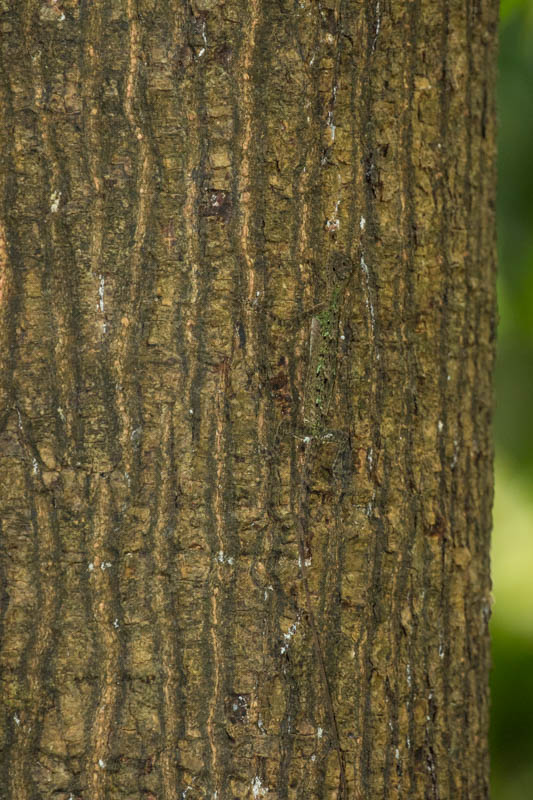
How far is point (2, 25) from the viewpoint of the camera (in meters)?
1.31

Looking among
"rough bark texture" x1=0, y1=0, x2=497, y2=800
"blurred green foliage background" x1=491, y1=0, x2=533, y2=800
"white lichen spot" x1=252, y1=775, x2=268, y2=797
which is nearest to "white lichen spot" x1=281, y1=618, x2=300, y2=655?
"rough bark texture" x1=0, y1=0, x2=497, y2=800

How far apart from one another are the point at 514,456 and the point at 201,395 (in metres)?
2.19

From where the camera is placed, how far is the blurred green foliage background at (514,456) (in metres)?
2.99

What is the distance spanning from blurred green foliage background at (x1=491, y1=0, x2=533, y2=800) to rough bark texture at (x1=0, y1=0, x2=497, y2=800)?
5.57 feet

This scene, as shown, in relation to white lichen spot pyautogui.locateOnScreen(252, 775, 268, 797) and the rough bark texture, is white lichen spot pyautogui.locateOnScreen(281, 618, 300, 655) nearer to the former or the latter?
the rough bark texture

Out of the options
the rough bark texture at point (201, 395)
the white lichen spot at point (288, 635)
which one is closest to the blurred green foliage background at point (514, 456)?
the rough bark texture at point (201, 395)

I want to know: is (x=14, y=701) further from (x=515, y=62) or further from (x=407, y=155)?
(x=515, y=62)

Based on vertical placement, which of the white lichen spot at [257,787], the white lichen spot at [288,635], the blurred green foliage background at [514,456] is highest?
the blurred green foliage background at [514,456]

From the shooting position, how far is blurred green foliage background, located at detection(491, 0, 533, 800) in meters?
2.99

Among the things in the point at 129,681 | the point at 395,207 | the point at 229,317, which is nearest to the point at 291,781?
the point at 129,681

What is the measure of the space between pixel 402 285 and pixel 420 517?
1.27 feet

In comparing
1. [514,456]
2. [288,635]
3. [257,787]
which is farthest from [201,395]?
[514,456]

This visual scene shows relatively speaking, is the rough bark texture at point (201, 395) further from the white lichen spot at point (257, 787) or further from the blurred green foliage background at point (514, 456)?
the blurred green foliage background at point (514, 456)

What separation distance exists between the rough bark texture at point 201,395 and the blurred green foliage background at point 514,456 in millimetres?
1696
